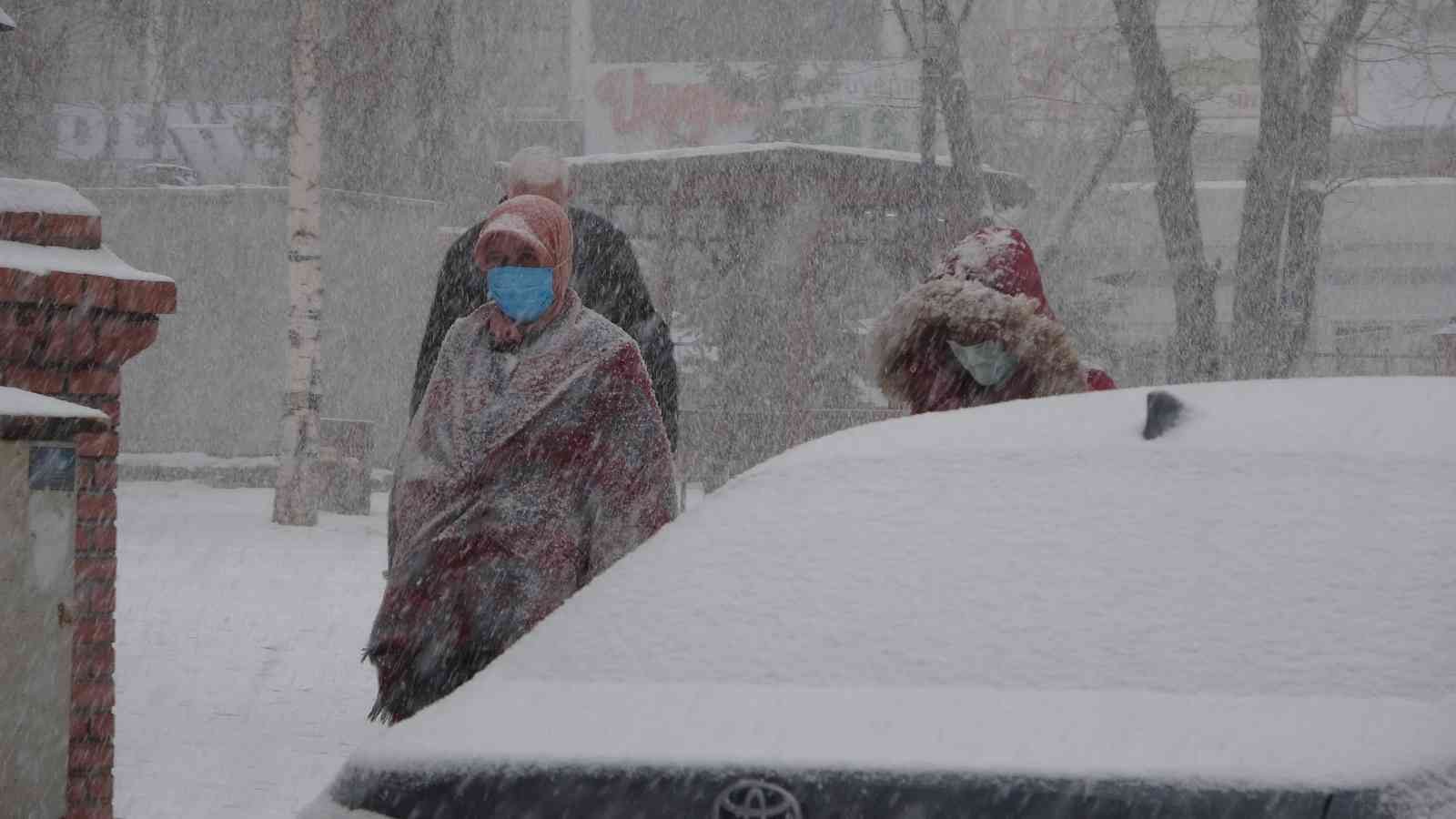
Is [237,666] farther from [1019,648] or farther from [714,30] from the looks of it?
[714,30]

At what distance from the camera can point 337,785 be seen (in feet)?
8.02

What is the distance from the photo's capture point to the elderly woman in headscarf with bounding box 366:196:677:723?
4.38 metres

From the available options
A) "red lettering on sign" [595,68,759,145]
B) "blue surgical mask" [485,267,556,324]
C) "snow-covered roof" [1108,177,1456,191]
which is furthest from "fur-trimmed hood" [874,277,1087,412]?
"red lettering on sign" [595,68,759,145]

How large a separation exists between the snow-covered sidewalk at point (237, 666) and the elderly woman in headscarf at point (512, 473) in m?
1.49

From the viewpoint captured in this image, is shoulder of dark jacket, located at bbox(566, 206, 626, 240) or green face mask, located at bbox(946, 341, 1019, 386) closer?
green face mask, located at bbox(946, 341, 1019, 386)

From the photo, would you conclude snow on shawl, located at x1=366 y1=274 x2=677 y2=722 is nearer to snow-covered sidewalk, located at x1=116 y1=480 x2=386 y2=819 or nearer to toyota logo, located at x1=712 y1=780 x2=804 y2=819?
snow-covered sidewalk, located at x1=116 y1=480 x2=386 y2=819

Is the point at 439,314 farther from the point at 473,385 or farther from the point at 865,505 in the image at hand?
the point at 865,505

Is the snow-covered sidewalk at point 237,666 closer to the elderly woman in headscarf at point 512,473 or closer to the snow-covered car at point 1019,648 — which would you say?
the elderly woman in headscarf at point 512,473

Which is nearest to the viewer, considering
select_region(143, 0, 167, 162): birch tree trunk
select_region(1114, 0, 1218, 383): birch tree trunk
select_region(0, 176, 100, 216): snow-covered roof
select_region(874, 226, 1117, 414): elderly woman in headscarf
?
select_region(874, 226, 1117, 414): elderly woman in headscarf

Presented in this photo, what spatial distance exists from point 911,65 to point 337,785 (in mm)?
30650

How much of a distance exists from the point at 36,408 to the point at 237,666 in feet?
14.6

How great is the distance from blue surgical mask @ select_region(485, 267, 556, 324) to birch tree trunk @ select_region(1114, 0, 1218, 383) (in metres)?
9.46

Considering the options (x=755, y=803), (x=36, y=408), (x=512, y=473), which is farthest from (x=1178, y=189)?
(x=755, y=803)

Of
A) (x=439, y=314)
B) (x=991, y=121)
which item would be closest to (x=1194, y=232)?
(x=439, y=314)
